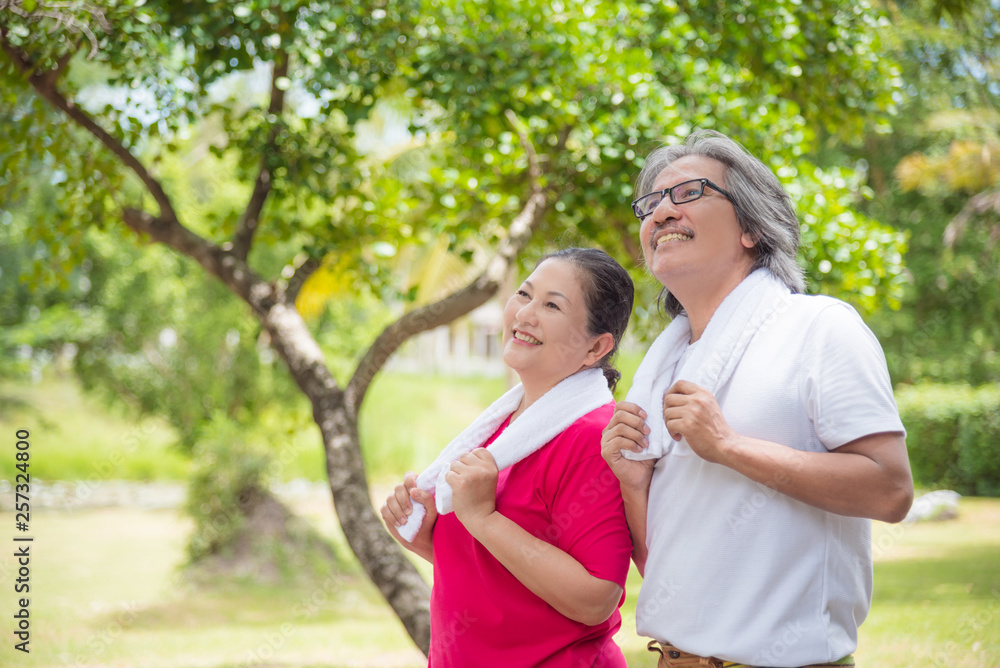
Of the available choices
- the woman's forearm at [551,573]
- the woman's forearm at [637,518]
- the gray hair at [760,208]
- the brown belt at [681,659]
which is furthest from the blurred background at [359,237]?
the brown belt at [681,659]

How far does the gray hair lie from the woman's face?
40cm

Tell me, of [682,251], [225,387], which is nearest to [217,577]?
[225,387]

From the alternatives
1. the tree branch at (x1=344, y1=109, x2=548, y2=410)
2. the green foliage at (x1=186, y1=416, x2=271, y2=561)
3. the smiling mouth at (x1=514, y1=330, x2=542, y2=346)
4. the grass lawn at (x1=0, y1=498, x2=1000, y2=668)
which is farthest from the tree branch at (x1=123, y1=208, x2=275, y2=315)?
the green foliage at (x1=186, y1=416, x2=271, y2=561)

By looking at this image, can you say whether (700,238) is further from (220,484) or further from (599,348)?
(220,484)

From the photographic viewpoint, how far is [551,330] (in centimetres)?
207

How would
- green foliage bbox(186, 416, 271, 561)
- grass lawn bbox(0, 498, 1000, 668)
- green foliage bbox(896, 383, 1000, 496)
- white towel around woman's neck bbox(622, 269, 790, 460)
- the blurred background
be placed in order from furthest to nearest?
green foliage bbox(896, 383, 1000, 496) → green foliage bbox(186, 416, 271, 561) → grass lawn bbox(0, 498, 1000, 668) → the blurred background → white towel around woman's neck bbox(622, 269, 790, 460)

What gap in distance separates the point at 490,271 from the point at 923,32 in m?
12.3

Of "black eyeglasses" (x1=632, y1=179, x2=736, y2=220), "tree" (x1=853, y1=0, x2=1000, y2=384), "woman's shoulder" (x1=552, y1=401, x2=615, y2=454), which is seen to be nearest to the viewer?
"black eyeglasses" (x1=632, y1=179, x2=736, y2=220)

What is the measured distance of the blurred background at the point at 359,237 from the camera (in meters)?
3.97

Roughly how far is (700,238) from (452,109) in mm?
2599

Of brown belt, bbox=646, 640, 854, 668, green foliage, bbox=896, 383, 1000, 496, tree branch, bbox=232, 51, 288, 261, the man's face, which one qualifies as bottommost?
green foliage, bbox=896, 383, 1000, 496

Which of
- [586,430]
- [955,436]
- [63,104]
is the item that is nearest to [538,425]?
[586,430]

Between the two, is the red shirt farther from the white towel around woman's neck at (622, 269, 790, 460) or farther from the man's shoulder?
the man's shoulder

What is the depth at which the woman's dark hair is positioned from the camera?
83.3 inches
